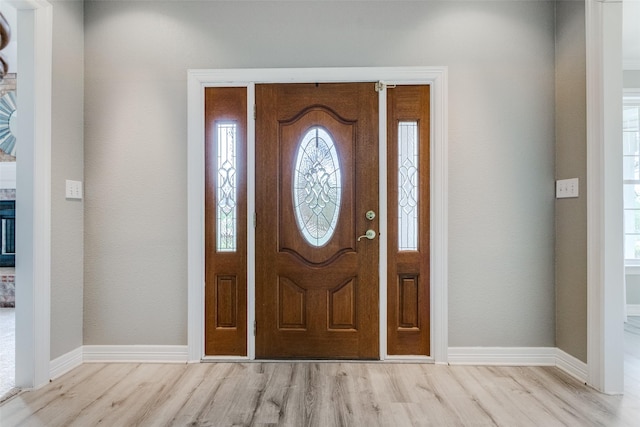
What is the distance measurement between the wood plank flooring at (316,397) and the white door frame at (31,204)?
247 mm

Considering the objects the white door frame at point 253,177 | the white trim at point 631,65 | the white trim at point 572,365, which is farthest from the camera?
the white trim at point 631,65

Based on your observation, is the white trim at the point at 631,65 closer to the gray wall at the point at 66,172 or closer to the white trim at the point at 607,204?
the white trim at the point at 607,204

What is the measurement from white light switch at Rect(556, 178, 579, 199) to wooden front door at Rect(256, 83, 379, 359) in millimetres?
1313

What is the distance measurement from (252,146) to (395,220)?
120cm

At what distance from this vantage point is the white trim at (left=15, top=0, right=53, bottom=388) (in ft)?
8.13

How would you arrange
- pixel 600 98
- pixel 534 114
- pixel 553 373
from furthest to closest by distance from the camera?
1. pixel 534 114
2. pixel 553 373
3. pixel 600 98

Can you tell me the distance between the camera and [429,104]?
294 centimetres

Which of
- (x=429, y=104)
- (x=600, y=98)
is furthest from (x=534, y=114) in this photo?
(x=429, y=104)

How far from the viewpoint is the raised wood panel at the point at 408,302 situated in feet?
9.64

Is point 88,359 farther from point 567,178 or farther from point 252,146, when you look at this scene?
point 567,178

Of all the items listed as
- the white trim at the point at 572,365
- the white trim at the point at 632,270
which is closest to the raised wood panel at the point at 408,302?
the white trim at the point at 572,365

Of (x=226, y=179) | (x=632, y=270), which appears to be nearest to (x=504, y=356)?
(x=226, y=179)

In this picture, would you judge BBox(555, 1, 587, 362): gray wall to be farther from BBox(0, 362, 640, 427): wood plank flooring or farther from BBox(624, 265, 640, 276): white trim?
BBox(624, 265, 640, 276): white trim

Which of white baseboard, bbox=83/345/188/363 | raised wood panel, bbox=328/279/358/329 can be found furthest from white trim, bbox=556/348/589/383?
white baseboard, bbox=83/345/188/363
